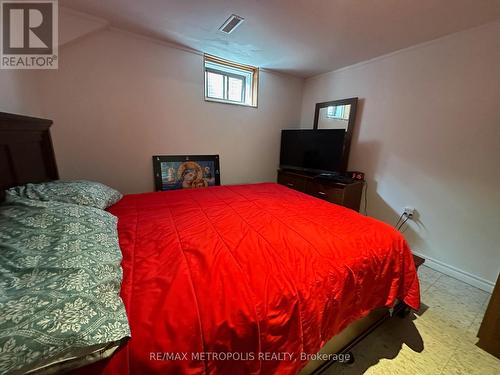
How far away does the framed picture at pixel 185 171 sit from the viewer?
253 centimetres

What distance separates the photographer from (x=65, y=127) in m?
1.99

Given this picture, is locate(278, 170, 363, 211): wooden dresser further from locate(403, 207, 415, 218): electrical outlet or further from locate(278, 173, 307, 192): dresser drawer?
locate(403, 207, 415, 218): electrical outlet

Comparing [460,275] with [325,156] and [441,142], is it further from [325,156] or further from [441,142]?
[325,156]

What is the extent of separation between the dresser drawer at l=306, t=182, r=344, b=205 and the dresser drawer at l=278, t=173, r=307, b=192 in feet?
0.32

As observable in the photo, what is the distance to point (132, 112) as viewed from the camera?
89.3 inches

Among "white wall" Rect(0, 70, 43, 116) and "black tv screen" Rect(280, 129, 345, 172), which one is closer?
"white wall" Rect(0, 70, 43, 116)

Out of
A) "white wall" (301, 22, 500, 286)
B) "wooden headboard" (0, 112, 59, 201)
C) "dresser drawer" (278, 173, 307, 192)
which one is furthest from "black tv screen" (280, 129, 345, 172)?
"wooden headboard" (0, 112, 59, 201)

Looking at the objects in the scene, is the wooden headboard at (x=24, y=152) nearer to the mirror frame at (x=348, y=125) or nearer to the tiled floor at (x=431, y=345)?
the tiled floor at (x=431, y=345)

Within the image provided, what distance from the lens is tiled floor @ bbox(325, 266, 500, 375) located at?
117 centimetres

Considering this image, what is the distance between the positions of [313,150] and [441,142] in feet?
4.49

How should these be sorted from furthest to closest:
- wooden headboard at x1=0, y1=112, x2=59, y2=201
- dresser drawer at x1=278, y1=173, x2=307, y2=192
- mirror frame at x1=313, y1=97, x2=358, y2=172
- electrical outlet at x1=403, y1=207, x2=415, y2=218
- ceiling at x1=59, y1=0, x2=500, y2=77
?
dresser drawer at x1=278, y1=173, x2=307, y2=192 < mirror frame at x1=313, y1=97, x2=358, y2=172 < electrical outlet at x1=403, y1=207, x2=415, y2=218 < ceiling at x1=59, y1=0, x2=500, y2=77 < wooden headboard at x1=0, y1=112, x2=59, y2=201

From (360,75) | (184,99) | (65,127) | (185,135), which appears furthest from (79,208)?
(360,75)

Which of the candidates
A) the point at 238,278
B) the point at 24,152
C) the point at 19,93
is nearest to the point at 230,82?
the point at 19,93

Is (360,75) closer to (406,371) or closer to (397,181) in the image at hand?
(397,181)
